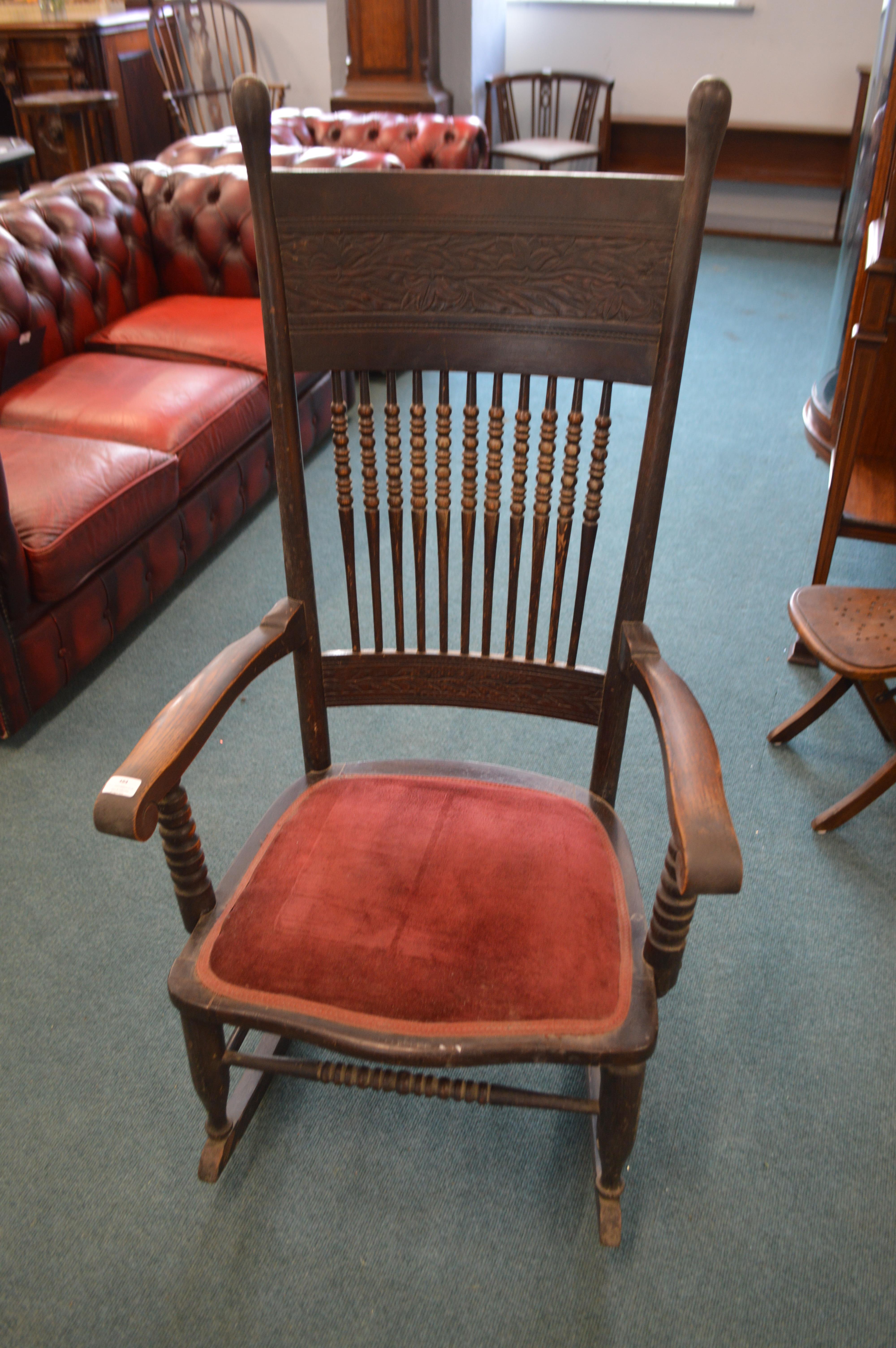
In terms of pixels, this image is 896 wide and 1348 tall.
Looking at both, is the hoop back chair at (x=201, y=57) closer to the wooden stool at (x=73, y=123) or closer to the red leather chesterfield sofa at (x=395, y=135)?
the wooden stool at (x=73, y=123)

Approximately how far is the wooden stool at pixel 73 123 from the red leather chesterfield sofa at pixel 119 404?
2.24 meters

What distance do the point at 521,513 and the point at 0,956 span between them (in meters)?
1.14

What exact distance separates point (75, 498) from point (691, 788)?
158cm

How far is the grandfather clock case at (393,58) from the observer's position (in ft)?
14.7

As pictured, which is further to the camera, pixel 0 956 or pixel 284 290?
pixel 0 956

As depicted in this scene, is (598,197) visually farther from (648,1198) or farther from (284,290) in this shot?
(648,1198)

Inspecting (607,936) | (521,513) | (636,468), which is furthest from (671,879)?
(636,468)

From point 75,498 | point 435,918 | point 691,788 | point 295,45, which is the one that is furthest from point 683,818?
point 295,45

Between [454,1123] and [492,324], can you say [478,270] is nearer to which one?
[492,324]

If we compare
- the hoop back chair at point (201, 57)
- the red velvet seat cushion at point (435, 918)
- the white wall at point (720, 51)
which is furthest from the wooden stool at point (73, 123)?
the red velvet seat cushion at point (435, 918)

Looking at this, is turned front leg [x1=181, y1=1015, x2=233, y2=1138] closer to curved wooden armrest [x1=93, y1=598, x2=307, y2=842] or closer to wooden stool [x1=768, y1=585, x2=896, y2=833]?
curved wooden armrest [x1=93, y1=598, x2=307, y2=842]

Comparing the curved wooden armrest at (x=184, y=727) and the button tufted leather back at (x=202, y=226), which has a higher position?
the button tufted leather back at (x=202, y=226)

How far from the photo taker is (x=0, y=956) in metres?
1.55

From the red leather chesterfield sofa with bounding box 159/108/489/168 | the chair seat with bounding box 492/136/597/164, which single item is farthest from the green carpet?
the chair seat with bounding box 492/136/597/164
